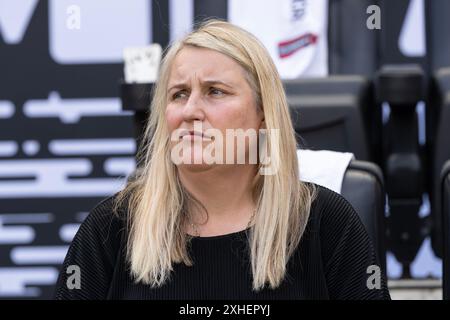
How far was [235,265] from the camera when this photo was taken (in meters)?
1.40

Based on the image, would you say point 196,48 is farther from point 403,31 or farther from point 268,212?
point 403,31

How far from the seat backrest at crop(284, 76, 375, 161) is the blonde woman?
726mm

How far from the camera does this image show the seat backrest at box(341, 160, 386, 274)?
1616 millimetres

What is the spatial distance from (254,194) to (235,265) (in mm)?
151

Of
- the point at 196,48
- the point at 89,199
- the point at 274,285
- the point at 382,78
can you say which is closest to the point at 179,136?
the point at 196,48

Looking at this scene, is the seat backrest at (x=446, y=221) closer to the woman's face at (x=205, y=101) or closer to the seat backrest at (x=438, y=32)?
the woman's face at (x=205, y=101)

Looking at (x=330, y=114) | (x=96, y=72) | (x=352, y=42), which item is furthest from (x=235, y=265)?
(x=96, y=72)

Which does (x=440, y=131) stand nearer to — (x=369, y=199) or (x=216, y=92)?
(x=369, y=199)

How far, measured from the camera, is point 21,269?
→ 119 inches

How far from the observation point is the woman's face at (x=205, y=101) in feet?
4.62

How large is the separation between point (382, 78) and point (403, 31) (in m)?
0.62

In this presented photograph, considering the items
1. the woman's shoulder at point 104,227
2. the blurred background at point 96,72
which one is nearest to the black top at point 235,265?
the woman's shoulder at point 104,227

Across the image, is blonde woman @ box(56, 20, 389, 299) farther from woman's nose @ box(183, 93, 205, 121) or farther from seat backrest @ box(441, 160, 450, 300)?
seat backrest @ box(441, 160, 450, 300)

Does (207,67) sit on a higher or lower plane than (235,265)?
higher
